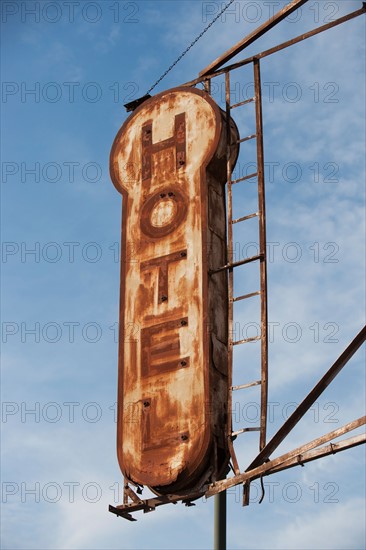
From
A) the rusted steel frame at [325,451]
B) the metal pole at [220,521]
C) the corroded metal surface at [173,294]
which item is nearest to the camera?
the rusted steel frame at [325,451]

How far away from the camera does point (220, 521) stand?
15781 mm

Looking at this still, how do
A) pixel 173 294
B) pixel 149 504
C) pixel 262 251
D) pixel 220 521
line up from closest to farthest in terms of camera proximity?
pixel 220 521 → pixel 149 504 → pixel 262 251 → pixel 173 294

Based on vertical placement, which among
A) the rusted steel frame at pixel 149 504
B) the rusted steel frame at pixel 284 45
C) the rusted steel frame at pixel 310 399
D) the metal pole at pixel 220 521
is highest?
the rusted steel frame at pixel 284 45

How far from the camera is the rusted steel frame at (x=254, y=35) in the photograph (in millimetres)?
18322

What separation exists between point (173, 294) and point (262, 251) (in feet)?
5.05

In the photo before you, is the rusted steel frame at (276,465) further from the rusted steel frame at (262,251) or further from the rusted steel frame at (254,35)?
the rusted steel frame at (254,35)

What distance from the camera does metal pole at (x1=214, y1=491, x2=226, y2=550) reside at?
51.3ft

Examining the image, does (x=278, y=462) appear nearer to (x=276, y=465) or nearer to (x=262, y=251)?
(x=276, y=465)

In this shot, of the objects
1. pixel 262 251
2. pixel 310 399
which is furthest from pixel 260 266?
pixel 310 399

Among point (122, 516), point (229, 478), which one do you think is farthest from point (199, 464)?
point (122, 516)

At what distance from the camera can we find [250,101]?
61.1 ft

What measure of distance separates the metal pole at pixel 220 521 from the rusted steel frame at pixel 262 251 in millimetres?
877

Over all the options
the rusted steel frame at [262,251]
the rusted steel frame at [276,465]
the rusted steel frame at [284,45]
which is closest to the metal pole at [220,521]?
the rusted steel frame at [276,465]

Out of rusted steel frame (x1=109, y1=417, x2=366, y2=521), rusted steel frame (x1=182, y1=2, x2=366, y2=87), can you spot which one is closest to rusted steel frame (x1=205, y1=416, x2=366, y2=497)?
rusted steel frame (x1=109, y1=417, x2=366, y2=521)
